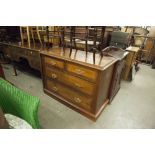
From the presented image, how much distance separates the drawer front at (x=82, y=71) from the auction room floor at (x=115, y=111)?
0.61 m

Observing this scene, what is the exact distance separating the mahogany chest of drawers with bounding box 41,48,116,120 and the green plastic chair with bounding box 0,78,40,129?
0.66 meters

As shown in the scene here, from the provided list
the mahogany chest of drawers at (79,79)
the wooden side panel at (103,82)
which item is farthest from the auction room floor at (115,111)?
the wooden side panel at (103,82)

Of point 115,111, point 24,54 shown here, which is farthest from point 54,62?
point 115,111

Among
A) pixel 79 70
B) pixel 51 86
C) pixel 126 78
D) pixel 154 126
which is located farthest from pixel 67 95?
pixel 126 78

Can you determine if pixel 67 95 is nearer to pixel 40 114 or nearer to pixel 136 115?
pixel 40 114

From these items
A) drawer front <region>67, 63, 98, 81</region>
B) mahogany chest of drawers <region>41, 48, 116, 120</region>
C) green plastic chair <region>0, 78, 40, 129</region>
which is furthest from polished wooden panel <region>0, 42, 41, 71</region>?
green plastic chair <region>0, 78, 40, 129</region>

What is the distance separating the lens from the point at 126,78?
274 cm

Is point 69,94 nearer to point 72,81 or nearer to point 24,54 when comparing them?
point 72,81

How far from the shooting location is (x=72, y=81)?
63.9 inches

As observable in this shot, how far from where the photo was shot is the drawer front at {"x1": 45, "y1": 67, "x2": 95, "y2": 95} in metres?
1.49

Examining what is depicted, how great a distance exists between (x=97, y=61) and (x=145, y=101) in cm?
122

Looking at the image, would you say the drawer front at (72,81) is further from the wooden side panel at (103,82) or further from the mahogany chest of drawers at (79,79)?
the wooden side panel at (103,82)

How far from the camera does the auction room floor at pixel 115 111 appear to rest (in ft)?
5.31

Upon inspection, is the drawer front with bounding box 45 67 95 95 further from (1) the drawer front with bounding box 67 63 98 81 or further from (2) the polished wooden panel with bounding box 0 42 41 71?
(2) the polished wooden panel with bounding box 0 42 41 71
